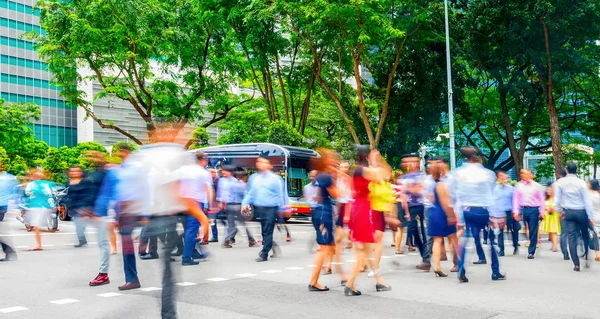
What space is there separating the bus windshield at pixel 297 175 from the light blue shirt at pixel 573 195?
14.6 meters

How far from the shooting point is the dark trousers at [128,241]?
20.2 feet

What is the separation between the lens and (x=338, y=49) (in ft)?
85.7

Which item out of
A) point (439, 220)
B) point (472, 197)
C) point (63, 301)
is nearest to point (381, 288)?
point (439, 220)

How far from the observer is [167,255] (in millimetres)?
5277

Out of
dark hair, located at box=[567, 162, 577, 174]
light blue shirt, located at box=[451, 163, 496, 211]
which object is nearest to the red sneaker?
light blue shirt, located at box=[451, 163, 496, 211]

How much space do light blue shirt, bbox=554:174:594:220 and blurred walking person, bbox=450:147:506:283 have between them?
6.81 feet

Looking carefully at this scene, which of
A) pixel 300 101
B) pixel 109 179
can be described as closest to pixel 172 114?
pixel 300 101

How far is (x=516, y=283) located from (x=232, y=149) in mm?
18512

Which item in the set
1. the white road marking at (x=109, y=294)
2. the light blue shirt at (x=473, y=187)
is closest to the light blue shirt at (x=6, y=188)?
the white road marking at (x=109, y=294)

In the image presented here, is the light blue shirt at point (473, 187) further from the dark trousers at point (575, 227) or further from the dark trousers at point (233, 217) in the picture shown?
the dark trousers at point (233, 217)

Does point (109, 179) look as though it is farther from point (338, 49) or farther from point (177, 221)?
point (338, 49)

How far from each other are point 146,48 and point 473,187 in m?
21.4

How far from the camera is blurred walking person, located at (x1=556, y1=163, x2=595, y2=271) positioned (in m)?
10.3

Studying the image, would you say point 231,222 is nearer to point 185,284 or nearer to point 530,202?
point 185,284
